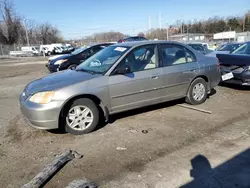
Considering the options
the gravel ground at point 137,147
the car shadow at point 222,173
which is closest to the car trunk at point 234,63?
the gravel ground at point 137,147

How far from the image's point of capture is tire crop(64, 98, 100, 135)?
4.29 m

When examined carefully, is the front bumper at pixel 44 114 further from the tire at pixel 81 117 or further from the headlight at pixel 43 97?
the tire at pixel 81 117

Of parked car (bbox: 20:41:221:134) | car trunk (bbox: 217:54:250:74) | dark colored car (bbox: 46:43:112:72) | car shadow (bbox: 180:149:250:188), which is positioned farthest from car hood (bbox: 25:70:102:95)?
dark colored car (bbox: 46:43:112:72)

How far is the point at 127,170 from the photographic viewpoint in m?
3.24

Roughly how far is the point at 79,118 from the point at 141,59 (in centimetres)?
179

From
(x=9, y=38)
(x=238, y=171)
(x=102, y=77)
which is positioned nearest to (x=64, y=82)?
(x=102, y=77)

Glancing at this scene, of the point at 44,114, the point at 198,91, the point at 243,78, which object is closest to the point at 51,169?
the point at 44,114

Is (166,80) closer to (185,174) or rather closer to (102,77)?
(102,77)

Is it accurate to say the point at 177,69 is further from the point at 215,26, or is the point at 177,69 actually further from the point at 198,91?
the point at 215,26

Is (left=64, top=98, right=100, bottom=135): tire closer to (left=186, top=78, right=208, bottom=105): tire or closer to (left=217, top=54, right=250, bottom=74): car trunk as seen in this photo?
(left=186, top=78, right=208, bottom=105): tire

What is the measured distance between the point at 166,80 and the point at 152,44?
2.77ft

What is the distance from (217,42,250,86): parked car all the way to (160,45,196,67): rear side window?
1.78 m

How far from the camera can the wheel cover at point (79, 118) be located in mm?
4305

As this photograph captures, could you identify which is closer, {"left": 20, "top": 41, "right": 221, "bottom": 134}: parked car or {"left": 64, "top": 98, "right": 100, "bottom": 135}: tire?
{"left": 20, "top": 41, "right": 221, "bottom": 134}: parked car
